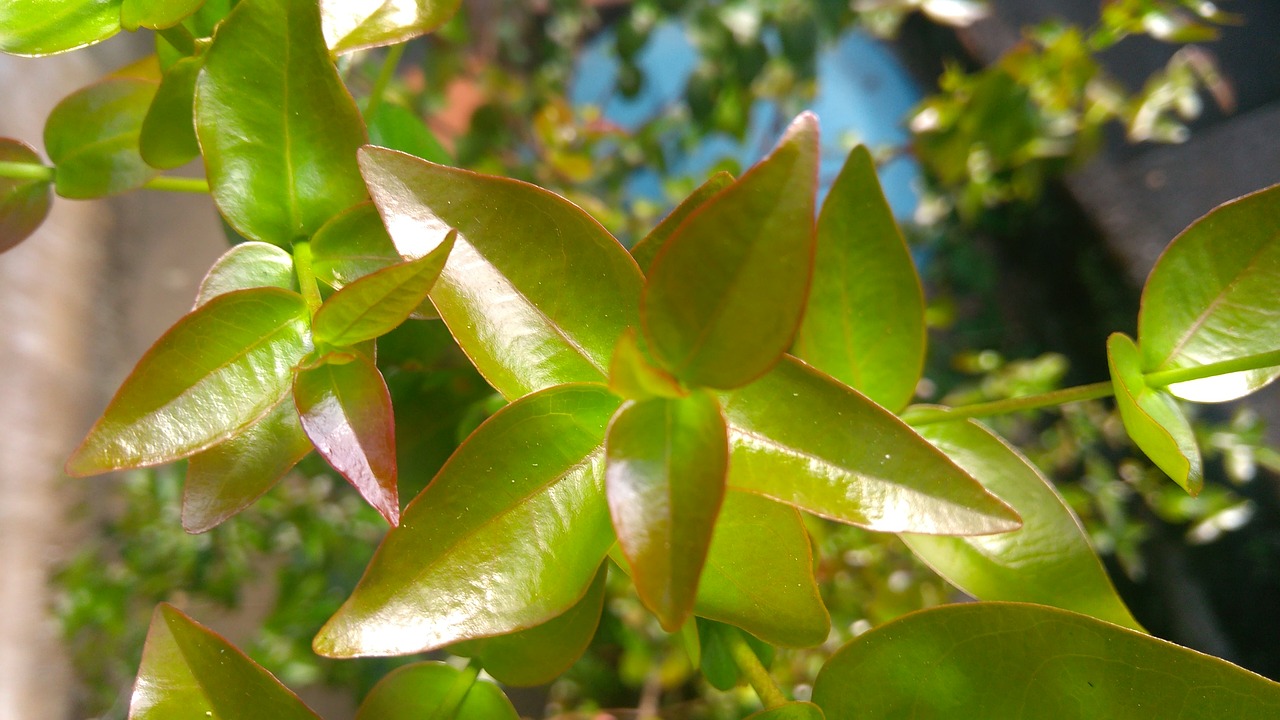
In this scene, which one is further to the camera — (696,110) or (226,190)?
Result: (696,110)

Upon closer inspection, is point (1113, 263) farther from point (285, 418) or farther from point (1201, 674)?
point (285, 418)

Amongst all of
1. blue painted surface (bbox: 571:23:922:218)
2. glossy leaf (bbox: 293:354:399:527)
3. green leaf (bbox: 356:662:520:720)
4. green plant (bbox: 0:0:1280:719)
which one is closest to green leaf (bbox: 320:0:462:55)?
green plant (bbox: 0:0:1280:719)

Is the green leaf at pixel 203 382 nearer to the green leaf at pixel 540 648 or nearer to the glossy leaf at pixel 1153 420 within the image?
the green leaf at pixel 540 648

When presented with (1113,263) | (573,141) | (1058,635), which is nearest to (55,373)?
(573,141)

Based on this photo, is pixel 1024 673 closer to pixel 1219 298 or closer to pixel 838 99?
pixel 1219 298

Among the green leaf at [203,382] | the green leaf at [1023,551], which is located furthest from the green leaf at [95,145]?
the green leaf at [1023,551]
